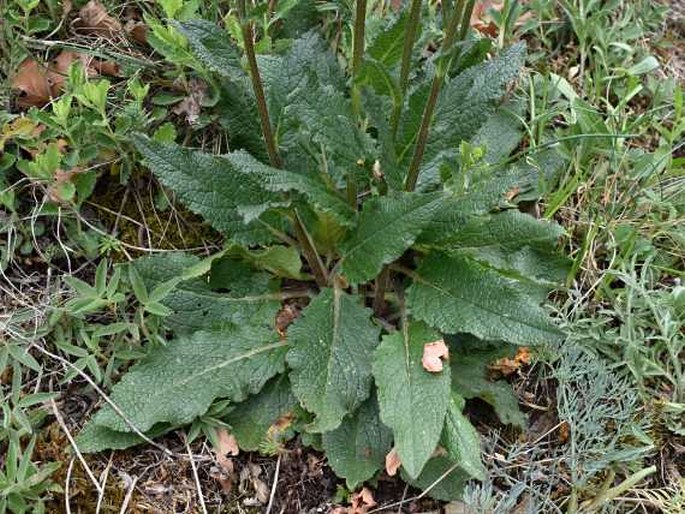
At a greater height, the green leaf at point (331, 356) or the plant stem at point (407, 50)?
the plant stem at point (407, 50)

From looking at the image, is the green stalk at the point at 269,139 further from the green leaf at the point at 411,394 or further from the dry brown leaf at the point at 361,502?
the dry brown leaf at the point at 361,502

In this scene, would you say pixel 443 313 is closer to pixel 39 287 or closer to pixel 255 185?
pixel 255 185

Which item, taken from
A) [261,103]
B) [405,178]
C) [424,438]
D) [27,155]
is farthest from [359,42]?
[27,155]

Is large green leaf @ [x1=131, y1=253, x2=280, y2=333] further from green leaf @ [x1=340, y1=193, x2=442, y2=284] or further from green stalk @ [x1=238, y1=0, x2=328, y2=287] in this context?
green leaf @ [x1=340, y1=193, x2=442, y2=284]

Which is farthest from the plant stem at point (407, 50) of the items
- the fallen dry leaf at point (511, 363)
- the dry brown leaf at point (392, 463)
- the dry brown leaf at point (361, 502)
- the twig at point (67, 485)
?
the twig at point (67, 485)

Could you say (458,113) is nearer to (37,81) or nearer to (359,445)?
(359,445)

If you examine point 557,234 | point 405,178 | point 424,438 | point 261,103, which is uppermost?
point 261,103
